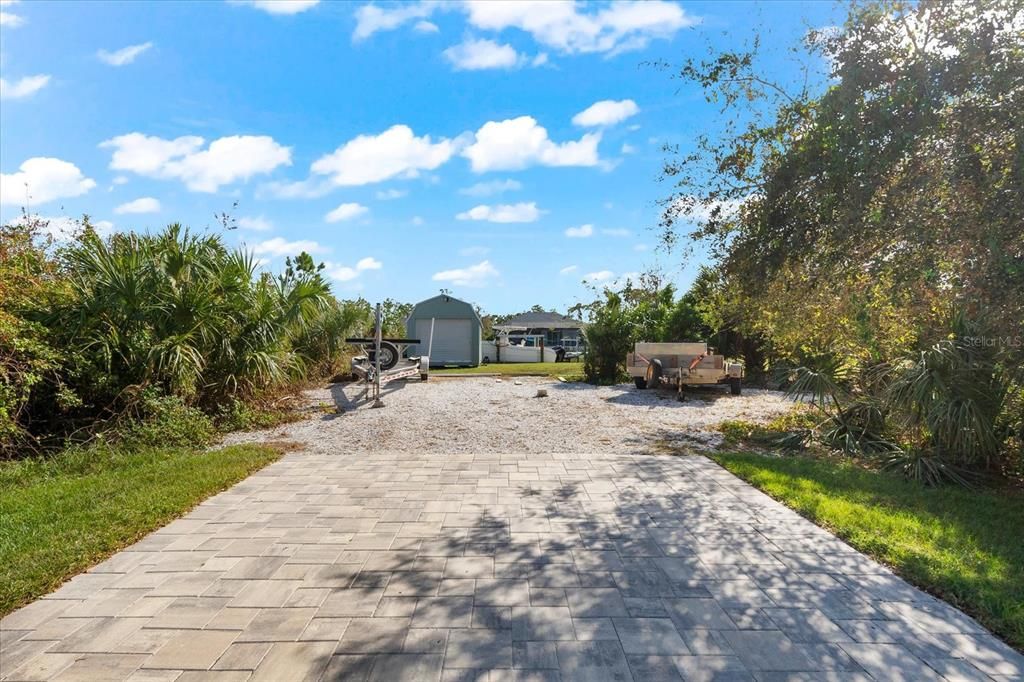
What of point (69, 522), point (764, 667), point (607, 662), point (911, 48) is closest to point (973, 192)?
point (911, 48)

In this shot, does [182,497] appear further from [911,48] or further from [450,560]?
[911,48]

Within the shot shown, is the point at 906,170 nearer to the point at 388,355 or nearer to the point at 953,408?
the point at 953,408

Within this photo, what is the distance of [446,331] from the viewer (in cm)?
2298

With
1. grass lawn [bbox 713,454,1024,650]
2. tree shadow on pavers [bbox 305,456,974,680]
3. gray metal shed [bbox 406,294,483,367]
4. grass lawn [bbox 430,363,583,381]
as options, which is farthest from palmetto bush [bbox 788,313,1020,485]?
gray metal shed [bbox 406,294,483,367]

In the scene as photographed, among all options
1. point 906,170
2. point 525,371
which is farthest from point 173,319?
point 525,371

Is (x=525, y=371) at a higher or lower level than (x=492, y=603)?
higher

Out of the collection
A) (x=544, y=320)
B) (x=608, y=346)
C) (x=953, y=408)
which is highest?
(x=544, y=320)

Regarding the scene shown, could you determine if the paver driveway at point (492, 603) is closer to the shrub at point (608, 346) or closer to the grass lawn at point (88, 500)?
the grass lawn at point (88, 500)

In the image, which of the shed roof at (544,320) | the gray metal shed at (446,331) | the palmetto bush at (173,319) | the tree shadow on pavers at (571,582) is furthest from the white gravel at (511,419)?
the shed roof at (544,320)

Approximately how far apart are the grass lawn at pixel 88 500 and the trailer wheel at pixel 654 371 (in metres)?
8.97

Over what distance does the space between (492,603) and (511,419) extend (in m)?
6.36

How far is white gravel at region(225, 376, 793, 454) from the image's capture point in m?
7.71

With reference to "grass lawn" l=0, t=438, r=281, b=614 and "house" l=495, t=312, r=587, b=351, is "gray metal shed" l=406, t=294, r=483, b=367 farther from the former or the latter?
"grass lawn" l=0, t=438, r=281, b=614

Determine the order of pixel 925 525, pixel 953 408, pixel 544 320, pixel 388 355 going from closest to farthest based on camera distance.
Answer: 1. pixel 925 525
2. pixel 953 408
3. pixel 388 355
4. pixel 544 320
